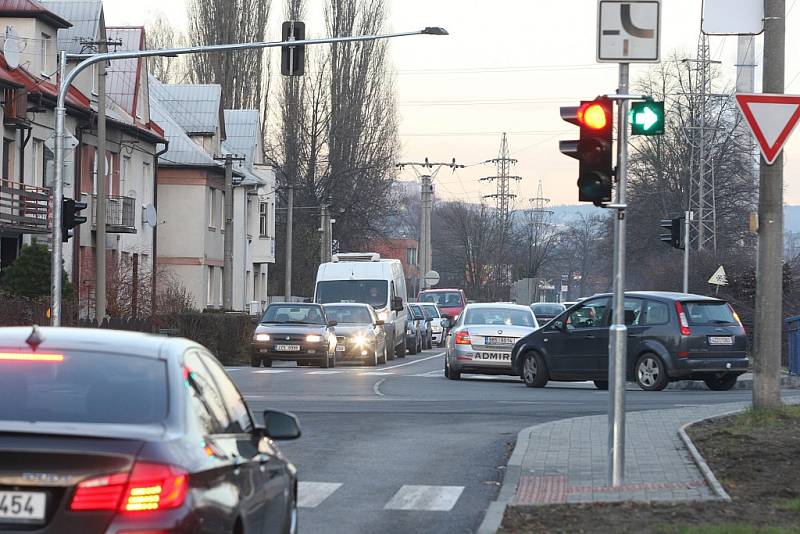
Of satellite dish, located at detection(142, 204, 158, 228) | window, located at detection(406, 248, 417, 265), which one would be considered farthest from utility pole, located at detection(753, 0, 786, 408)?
window, located at detection(406, 248, 417, 265)

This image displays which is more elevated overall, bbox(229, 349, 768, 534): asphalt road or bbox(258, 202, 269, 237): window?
bbox(258, 202, 269, 237): window

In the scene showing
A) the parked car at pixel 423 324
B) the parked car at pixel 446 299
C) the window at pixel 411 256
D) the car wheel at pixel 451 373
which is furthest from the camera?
the window at pixel 411 256

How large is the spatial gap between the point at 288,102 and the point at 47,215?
135 ft

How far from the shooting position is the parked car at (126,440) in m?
5.21

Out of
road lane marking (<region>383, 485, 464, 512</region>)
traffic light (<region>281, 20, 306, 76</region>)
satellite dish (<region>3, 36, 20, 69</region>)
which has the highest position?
satellite dish (<region>3, 36, 20, 69</region>)

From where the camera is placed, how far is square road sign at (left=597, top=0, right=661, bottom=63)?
11.0m

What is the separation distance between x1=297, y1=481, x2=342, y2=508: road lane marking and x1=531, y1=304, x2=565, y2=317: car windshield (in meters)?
50.6

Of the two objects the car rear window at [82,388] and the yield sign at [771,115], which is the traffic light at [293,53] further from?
the car rear window at [82,388]

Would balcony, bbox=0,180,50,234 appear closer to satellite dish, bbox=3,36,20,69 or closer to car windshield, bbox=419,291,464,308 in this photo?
satellite dish, bbox=3,36,20,69

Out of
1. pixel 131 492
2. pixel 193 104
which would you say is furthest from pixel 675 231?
pixel 193 104

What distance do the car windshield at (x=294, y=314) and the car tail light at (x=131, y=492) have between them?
3126 cm

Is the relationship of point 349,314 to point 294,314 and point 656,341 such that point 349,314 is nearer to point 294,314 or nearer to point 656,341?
point 294,314

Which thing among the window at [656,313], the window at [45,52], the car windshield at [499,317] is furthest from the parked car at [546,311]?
the window at [656,313]

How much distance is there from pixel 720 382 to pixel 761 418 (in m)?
10.7
